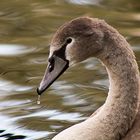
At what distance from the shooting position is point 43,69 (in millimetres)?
8266

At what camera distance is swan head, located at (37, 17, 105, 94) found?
5750 mm

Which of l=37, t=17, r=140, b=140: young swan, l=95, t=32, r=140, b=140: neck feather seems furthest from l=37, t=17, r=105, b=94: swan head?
l=95, t=32, r=140, b=140: neck feather

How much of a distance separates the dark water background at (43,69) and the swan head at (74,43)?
1018 mm

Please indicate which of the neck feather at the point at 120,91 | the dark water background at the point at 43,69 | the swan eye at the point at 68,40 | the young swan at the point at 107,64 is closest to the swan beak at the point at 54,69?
the young swan at the point at 107,64

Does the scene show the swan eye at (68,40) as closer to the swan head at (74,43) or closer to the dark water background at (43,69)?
the swan head at (74,43)

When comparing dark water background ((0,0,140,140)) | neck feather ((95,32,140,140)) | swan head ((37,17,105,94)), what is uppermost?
swan head ((37,17,105,94))

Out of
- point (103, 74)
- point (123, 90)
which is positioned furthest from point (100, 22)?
point (103, 74)

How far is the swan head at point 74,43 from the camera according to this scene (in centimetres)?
575

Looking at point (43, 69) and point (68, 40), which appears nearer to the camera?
point (68, 40)

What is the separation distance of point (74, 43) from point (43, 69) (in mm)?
2504

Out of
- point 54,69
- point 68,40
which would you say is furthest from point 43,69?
point 68,40

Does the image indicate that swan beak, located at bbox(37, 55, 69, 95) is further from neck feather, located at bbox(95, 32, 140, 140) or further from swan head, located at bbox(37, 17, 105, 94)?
neck feather, located at bbox(95, 32, 140, 140)

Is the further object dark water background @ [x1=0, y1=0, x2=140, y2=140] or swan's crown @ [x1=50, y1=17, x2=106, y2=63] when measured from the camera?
dark water background @ [x1=0, y1=0, x2=140, y2=140]

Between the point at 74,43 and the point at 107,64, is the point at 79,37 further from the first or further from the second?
the point at 107,64
